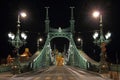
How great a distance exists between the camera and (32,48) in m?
146

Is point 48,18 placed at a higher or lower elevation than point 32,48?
higher

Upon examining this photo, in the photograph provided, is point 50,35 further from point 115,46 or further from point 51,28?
point 115,46

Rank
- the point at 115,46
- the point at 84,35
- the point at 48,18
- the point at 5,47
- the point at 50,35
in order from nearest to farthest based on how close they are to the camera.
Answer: the point at 115,46, the point at 5,47, the point at 84,35, the point at 50,35, the point at 48,18

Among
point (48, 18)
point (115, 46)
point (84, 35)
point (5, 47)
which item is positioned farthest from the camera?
point (48, 18)

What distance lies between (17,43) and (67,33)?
339ft

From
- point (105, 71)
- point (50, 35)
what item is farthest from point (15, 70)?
point (50, 35)

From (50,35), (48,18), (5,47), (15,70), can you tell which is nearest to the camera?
(15,70)

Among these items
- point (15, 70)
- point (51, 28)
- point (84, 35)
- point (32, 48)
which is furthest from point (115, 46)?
point (15, 70)

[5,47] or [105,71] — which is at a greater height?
[5,47]

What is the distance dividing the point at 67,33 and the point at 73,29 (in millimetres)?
4232

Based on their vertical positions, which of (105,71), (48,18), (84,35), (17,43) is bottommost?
(105,71)

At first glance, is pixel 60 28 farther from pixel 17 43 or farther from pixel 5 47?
pixel 17 43

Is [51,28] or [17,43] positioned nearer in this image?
[17,43]

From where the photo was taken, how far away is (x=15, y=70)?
51.7 m
